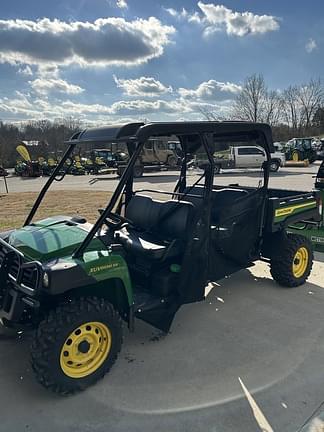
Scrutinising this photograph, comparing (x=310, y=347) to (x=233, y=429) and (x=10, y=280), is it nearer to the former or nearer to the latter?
(x=233, y=429)

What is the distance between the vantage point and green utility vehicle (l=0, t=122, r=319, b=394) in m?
2.40

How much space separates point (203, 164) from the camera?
3205 mm

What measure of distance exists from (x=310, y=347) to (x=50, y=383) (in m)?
2.08

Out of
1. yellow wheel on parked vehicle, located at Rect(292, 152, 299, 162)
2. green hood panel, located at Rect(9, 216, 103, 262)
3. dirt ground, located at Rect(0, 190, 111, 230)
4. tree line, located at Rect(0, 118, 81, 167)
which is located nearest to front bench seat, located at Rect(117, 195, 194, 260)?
green hood panel, located at Rect(9, 216, 103, 262)

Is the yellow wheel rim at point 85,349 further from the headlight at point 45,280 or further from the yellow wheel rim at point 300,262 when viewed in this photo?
the yellow wheel rim at point 300,262

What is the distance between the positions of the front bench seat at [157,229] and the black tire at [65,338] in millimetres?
725

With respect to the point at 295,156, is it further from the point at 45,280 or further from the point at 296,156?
the point at 45,280

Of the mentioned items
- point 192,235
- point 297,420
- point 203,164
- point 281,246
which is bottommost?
point 297,420

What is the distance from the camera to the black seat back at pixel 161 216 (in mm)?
3318

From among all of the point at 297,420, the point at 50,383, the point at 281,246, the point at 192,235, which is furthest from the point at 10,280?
the point at 281,246

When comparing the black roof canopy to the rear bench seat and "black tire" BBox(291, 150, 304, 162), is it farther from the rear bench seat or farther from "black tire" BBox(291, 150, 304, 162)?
"black tire" BBox(291, 150, 304, 162)

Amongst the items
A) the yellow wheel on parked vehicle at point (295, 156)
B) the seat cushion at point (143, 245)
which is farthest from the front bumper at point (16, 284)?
the yellow wheel on parked vehicle at point (295, 156)

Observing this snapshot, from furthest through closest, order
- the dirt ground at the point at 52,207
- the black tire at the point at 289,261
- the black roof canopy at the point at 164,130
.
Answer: the dirt ground at the point at 52,207 → the black tire at the point at 289,261 → the black roof canopy at the point at 164,130

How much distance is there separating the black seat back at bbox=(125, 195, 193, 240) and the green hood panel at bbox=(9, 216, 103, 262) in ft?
2.41
